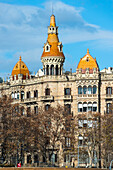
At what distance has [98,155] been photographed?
14912 centimetres

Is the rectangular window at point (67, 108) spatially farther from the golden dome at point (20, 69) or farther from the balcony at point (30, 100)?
the golden dome at point (20, 69)

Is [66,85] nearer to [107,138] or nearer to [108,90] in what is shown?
[108,90]

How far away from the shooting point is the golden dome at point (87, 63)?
526ft

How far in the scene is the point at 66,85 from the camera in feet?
531

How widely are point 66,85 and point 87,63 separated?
8.01 m

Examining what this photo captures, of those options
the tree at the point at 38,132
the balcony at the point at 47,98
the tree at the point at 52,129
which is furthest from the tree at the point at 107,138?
the balcony at the point at 47,98

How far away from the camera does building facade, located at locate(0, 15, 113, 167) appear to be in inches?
6211

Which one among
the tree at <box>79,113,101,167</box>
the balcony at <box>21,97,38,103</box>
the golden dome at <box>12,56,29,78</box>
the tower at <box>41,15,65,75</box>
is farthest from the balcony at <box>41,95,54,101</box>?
the golden dome at <box>12,56,29,78</box>

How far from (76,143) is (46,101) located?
51.5 ft

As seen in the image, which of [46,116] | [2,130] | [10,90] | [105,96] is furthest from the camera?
[10,90]

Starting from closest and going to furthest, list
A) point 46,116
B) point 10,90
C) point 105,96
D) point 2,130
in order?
point 2,130 → point 46,116 → point 105,96 → point 10,90

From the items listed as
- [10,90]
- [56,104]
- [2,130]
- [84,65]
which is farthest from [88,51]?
[2,130]

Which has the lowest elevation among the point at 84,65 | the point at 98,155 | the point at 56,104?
the point at 98,155

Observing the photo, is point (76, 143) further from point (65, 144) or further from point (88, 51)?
point (88, 51)
